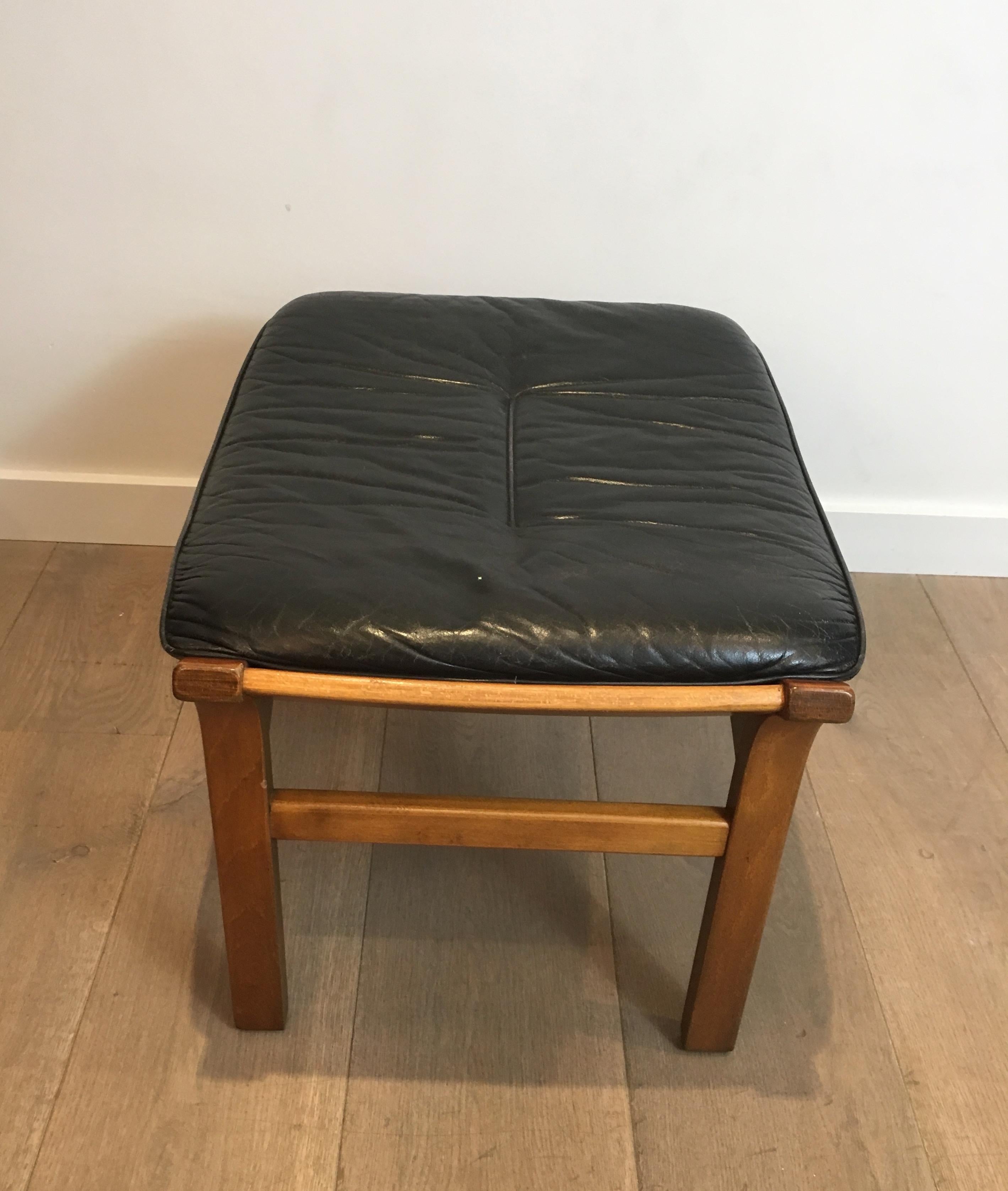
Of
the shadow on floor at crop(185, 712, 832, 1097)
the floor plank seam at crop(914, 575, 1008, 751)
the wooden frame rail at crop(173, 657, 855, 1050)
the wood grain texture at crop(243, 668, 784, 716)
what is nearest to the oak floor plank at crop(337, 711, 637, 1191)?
the shadow on floor at crop(185, 712, 832, 1097)

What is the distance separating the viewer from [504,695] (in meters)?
0.72

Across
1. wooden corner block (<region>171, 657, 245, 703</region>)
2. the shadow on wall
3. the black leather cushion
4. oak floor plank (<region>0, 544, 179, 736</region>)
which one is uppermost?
the black leather cushion

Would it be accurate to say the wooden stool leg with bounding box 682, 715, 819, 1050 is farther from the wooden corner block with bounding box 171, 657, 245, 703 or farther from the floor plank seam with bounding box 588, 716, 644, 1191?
the wooden corner block with bounding box 171, 657, 245, 703

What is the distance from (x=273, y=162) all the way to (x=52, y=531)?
0.60 meters

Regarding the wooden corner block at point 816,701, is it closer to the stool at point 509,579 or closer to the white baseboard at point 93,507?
the stool at point 509,579

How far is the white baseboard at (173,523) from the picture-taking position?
56.8 inches

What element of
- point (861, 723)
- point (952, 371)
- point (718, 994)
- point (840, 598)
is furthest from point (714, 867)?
point (952, 371)

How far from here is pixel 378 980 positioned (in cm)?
98

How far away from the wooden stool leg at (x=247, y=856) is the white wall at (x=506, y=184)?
0.69 metres

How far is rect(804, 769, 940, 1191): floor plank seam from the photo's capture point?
882mm

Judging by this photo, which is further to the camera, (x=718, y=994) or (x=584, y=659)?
(x=718, y=994)

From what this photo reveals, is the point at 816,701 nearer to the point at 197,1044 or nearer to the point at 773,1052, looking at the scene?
the point at 773,1052

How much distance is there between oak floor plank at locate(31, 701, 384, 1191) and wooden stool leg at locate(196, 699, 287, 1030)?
42mm

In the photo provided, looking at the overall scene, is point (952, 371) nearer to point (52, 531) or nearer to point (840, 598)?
point (840, 598)
